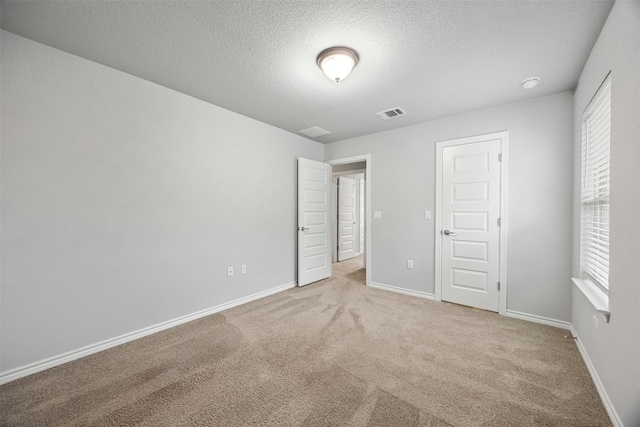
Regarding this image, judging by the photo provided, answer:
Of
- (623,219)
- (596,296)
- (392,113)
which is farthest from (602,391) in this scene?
(392,113)

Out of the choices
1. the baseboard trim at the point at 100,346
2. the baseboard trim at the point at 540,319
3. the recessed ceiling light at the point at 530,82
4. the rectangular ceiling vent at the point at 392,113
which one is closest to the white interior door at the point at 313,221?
the baseboard trim at the point at 100,346

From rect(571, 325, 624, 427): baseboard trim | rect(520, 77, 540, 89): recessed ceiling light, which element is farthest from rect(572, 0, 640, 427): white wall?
rect(520, 77, 540, 89): recessed ceiling light

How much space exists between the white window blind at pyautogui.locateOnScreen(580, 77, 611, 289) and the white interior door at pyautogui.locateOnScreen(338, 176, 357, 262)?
449 cm

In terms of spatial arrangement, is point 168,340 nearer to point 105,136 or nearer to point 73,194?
point 73,194

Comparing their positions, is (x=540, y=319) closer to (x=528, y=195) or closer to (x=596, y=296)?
(x=596, y=296)

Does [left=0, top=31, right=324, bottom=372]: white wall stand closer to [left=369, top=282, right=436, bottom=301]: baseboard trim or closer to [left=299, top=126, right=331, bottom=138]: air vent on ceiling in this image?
[left=299, top=126, right=331, bottom=138]: air vent on ceiling

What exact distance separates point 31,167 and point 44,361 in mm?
1501

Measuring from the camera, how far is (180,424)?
1.43m

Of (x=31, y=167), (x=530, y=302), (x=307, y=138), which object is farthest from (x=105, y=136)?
(x=530, y=302)

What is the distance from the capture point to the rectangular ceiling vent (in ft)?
10.2

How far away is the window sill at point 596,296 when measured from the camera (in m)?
1.57

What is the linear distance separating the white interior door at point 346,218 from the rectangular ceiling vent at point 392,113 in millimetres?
2967

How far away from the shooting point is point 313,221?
14.0 feet

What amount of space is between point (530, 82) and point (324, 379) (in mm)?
3249
